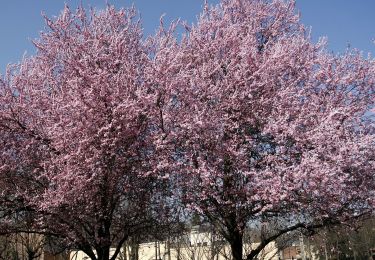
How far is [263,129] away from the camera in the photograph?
1130 centimetres

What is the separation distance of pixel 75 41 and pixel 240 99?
191 inches

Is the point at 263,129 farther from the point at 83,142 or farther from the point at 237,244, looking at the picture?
the point at 83,142

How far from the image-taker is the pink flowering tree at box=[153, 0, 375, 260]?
1045 cm

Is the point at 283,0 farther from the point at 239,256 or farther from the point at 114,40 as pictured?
the point at 239,256

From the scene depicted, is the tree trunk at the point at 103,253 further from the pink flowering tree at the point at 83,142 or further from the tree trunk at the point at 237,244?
the tree trunk at the point at 237,244

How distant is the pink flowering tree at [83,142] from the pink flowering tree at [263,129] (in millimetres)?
804

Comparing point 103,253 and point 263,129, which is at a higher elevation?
point 263,129

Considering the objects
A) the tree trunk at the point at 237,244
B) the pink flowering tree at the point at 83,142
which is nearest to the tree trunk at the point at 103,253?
the pink flowering tree at the point at 83,142

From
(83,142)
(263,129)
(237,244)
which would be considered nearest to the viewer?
(83,142)

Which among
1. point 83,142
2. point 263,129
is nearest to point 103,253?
point 83,142

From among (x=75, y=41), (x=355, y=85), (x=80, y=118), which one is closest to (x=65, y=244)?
(x=80, y=118)

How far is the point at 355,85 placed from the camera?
1366cm

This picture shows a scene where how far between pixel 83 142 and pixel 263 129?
439 centimetres

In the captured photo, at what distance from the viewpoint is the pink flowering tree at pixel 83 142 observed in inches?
395
